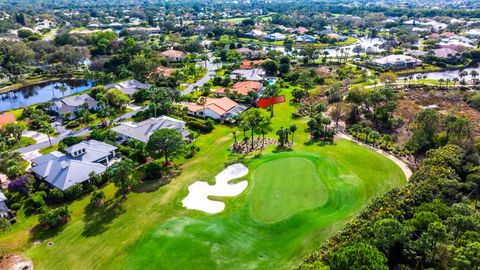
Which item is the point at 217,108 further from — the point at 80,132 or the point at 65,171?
the point at 65,171

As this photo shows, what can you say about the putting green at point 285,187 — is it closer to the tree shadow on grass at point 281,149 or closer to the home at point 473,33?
the tree shadow on grass at point 281,149

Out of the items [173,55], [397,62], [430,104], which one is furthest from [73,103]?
[397,62]

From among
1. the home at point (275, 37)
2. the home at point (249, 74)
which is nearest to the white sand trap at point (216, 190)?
the home at point (249, 74)

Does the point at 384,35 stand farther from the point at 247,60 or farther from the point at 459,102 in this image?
the point at 459,102

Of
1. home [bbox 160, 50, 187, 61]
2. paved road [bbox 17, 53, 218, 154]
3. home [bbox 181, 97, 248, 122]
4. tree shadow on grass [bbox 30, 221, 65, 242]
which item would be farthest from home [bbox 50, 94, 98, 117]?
home [bbox 160, 50, 187, 61]

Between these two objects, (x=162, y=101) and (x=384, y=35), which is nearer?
(x=162, y=101)

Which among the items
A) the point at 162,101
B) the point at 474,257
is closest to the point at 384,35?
the point at 162,101
